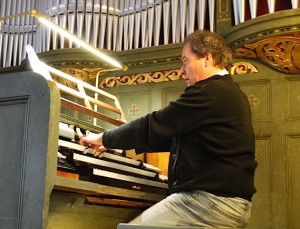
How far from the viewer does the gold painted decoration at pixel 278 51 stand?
4477 millimetres

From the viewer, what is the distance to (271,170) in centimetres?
461

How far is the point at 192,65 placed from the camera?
2.99 m

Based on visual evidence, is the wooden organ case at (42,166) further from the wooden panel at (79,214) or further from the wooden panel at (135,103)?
the wooden panel at (135,103)

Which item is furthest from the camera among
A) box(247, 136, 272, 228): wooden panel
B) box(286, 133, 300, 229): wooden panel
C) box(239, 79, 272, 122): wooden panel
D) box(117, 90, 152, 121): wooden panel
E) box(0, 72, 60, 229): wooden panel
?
box(117, 90, 152, 121): wooden panel

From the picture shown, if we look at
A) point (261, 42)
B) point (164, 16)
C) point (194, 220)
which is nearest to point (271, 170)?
point (261, 42)

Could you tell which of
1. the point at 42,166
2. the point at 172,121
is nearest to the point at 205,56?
the point at 172,121

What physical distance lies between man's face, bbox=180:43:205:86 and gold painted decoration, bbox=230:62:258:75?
1.96 m

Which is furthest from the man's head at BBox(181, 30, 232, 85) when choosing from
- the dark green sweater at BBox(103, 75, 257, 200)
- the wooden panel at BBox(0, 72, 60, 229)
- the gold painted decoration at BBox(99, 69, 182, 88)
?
the gold painted decoration at BBox(99, 69, 182, 88)

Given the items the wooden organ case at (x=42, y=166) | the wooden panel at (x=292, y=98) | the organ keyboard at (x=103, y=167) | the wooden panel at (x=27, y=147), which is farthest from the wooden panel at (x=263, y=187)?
the wooden panel at (x=27, y=147)

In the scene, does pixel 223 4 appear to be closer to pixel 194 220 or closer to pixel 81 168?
pixel 81 168

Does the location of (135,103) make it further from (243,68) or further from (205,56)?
(205,56)

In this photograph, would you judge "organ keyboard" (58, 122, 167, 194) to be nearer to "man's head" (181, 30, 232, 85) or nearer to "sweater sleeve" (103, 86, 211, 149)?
"sweater sleeve" (103, 86, 211, 149)

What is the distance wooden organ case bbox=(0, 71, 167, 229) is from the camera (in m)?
2.93

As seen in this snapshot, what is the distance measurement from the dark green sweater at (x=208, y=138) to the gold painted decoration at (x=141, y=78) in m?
2.32
